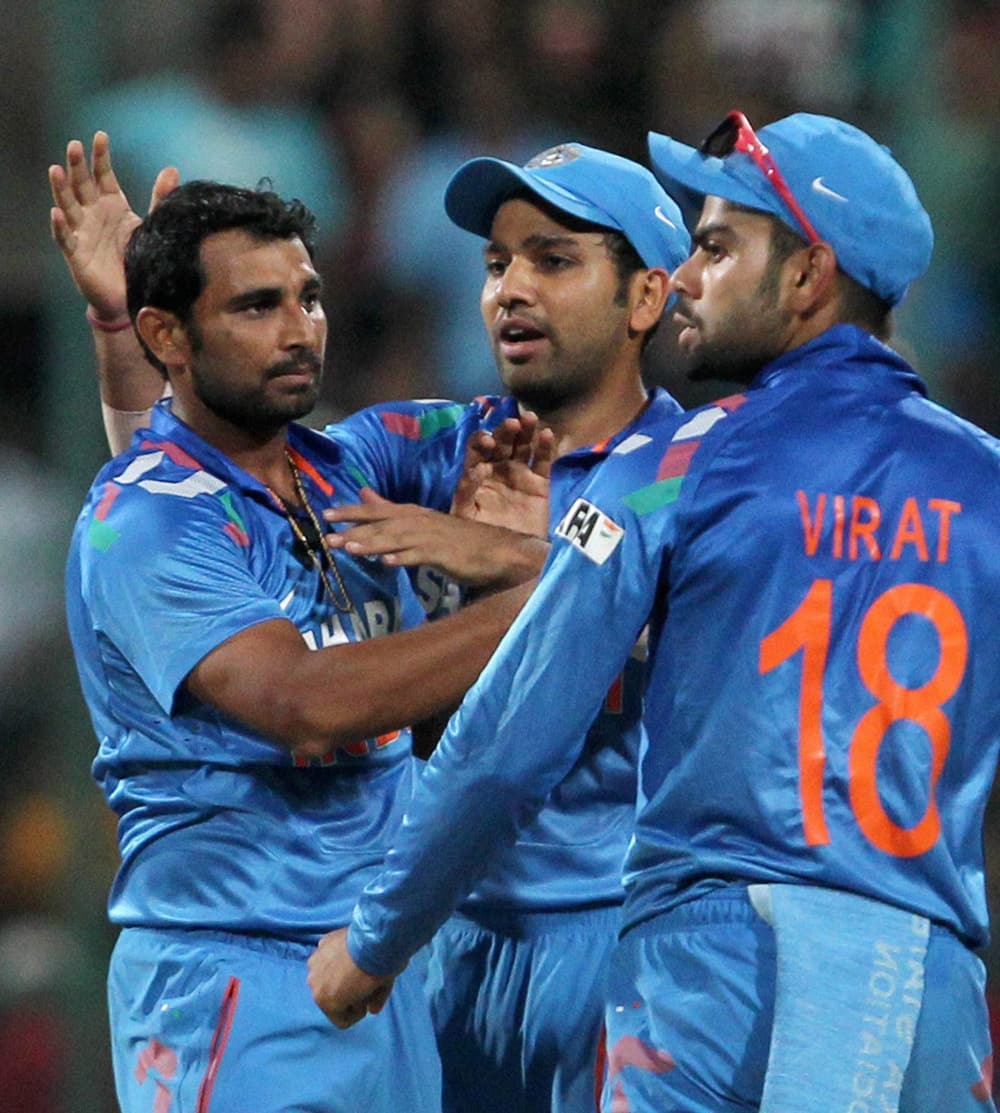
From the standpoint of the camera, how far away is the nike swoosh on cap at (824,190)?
10.6ft

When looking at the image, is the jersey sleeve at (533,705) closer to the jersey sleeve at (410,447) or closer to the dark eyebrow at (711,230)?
the dark eyebrow at (711,230)

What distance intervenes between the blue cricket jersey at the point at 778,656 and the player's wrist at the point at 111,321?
1.79 meters

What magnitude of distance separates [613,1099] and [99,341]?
230 centimetres

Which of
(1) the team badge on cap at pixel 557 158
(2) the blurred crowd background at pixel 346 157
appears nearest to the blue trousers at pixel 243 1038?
(1) the team badge on cap at pixel 557 158

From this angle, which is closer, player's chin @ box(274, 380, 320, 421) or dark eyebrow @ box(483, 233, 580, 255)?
player's chin @ box(274, 380, 320, 421)

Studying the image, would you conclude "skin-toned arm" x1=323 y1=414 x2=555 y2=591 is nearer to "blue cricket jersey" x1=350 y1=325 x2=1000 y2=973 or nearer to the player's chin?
the player's chin

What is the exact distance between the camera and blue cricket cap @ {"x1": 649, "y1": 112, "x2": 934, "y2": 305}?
10.6ft

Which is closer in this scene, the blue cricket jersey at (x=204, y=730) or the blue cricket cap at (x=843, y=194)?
the blue cricket cap at (x=843, y=194)

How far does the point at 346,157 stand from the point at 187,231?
9.10ft

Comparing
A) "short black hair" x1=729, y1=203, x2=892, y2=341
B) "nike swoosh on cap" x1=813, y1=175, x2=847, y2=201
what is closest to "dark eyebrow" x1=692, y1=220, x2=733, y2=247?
"short black hair" x1=729, y1=203, x2=892, y2=341

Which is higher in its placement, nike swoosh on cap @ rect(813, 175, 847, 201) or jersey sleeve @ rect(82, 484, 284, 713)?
nike swoosh on cap @ rect(813, 175, 847, 201)

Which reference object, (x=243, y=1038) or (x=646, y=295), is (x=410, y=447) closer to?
(x=646, y=295)

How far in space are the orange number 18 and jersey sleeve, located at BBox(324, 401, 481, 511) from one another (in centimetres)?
143

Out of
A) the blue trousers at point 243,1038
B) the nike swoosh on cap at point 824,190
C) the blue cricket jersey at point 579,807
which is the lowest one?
the blue trousers at point 243,1038
